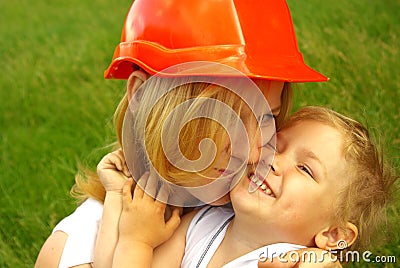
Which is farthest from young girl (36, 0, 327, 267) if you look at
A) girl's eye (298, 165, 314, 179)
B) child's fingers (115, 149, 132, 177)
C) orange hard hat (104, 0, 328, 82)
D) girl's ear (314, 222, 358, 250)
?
girl's ear (314, 222, 358, 250)

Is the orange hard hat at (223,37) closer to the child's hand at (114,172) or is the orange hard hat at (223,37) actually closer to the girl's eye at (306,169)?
the girl's eye at (306,169)

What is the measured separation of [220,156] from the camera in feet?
7.55

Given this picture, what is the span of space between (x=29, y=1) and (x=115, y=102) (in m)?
4.05

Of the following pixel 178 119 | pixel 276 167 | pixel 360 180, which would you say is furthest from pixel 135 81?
pixel 360 180

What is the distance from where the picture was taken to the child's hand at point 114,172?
8.35 ft

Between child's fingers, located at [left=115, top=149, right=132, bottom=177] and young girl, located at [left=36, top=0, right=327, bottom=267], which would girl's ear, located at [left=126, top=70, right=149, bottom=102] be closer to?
young girl, located at [left=36, top=0, right=327, bottom=267]

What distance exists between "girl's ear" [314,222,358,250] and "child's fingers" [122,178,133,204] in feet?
2.22

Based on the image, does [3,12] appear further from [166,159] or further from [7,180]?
[166,159]

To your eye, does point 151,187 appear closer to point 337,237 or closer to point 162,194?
point 162,194

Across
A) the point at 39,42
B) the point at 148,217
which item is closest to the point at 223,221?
the point at 148,217

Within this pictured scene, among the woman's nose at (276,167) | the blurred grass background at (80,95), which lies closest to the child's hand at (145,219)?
the woman's nose at (276,167)

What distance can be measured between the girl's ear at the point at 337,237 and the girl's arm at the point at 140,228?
0.52 metres

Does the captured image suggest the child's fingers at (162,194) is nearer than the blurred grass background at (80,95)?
Yes

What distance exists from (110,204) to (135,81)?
0.46m
